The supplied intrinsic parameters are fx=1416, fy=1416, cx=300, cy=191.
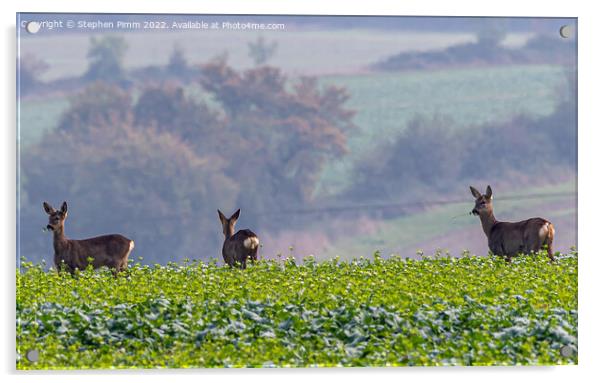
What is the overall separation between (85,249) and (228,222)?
2230 millimetres

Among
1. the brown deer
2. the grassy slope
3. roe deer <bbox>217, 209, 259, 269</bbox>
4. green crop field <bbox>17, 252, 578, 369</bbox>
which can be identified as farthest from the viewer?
roe deer <bbox>217, 209, 259, 269</bbox>

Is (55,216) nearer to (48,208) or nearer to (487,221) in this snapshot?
(48,208)

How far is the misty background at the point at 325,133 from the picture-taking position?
2044 centimetres

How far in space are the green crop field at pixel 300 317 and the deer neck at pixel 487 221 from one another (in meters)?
0.81

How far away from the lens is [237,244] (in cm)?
2117

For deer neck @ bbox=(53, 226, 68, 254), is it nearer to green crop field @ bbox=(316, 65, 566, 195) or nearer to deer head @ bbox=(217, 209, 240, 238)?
deer head @ bbox=(217, 209, 240, 238)

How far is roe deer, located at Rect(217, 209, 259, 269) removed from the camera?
20906mm

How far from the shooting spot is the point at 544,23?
68.2 feet

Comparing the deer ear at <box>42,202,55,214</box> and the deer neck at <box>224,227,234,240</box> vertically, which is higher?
the deer ear at <box>42,202,55,214</box>

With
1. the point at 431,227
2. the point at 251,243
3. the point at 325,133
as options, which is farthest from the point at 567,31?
the point at 251,243

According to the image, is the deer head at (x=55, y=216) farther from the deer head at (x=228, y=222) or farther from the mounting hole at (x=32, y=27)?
the mounting hole at (x=32, y=27)

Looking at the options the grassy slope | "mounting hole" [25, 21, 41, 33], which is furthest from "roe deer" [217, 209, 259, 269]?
"mounting hole" [25, 21, 41, 33]

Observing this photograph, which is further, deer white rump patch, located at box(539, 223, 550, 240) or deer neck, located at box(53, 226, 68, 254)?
deer white rump patch, located at box(539, 223, 550, 240)

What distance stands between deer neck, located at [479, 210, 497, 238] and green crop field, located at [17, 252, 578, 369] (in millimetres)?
810
